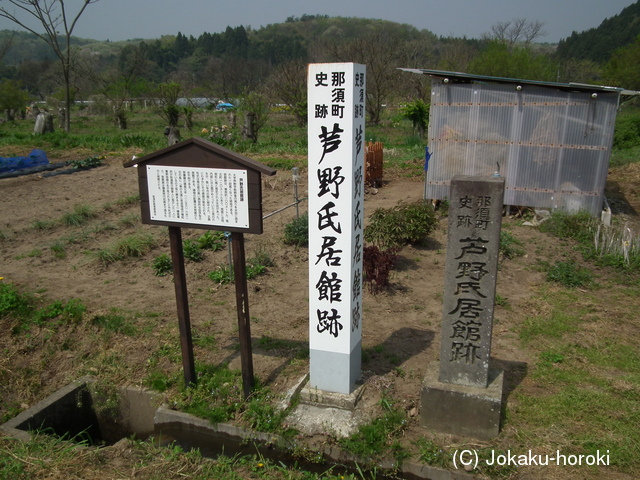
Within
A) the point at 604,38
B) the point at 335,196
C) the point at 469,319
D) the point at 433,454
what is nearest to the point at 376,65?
the point at 335,196

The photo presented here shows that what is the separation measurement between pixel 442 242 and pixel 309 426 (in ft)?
18.3

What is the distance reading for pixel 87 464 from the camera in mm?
3982

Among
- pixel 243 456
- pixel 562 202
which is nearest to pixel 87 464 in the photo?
pixel 243 456

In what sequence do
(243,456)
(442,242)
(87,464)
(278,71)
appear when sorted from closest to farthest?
(87,464) → (243,456) → (442,242) → (278,71)

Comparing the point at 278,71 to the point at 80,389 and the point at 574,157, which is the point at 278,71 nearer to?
the point at 574,157

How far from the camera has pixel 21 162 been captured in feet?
48.4

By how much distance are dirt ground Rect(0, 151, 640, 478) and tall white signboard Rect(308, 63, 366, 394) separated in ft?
1.78

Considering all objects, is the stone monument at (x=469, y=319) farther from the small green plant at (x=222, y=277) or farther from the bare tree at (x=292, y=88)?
the bare tree at (x=292, y=88)

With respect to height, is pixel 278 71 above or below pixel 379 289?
above

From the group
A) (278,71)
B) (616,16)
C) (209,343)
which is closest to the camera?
(209,343)

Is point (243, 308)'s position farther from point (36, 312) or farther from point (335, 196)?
point (36, 312)

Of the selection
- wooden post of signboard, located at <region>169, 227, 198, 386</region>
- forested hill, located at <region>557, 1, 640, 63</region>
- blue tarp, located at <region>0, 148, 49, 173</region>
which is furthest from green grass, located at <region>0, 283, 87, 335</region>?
forested hill, located at <region>557, 1, 640, 63</region>

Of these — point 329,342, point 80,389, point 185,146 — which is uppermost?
point 185,146

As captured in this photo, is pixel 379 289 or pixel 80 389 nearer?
pixel 80 389
